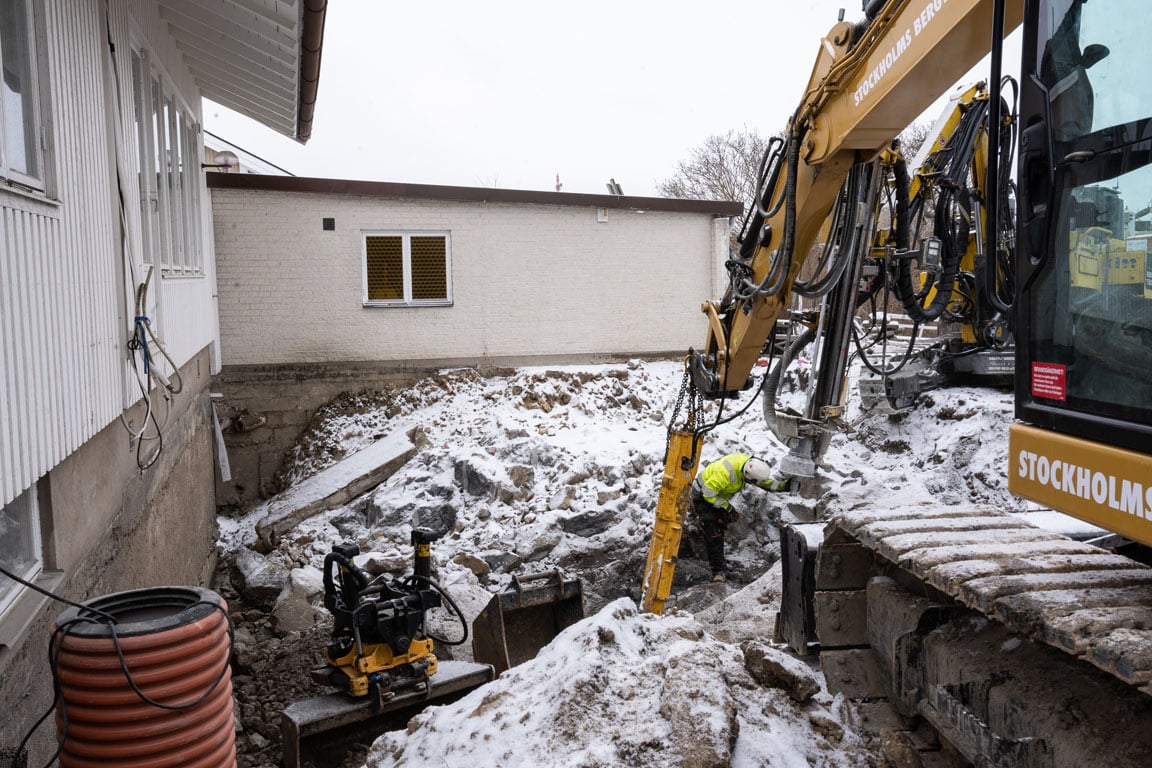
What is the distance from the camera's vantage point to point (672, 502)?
24.9ft

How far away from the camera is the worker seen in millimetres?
9750

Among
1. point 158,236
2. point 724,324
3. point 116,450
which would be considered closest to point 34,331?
point 116,450

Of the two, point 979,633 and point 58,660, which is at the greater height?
point 58,660

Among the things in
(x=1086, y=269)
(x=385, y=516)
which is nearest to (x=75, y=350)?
(x=1086, y=269)

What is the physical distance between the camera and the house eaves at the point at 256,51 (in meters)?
7.88

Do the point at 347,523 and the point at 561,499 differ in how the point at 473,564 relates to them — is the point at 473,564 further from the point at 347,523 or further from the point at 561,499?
the point at 347,523

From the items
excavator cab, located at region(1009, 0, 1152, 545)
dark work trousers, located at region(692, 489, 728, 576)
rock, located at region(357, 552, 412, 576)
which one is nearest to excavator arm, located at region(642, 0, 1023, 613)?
excavator cab, located at region(1009, 0, 1152, 545)

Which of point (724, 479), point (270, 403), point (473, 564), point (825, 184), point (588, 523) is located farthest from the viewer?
point (270, 403)

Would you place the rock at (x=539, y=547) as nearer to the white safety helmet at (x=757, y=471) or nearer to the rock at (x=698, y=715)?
the white safety helmet at (x=757, y=471)

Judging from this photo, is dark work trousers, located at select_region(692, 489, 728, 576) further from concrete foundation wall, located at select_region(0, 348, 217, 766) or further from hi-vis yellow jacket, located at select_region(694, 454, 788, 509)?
concrete foundation wall, located at select_region(0, 348, 217, 766)

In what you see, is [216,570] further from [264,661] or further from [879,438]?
[879,438]

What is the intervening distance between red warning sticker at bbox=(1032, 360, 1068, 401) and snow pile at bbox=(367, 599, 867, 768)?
1.81 meters

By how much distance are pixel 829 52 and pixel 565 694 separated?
152 inches

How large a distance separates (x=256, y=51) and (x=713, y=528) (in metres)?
7.25
